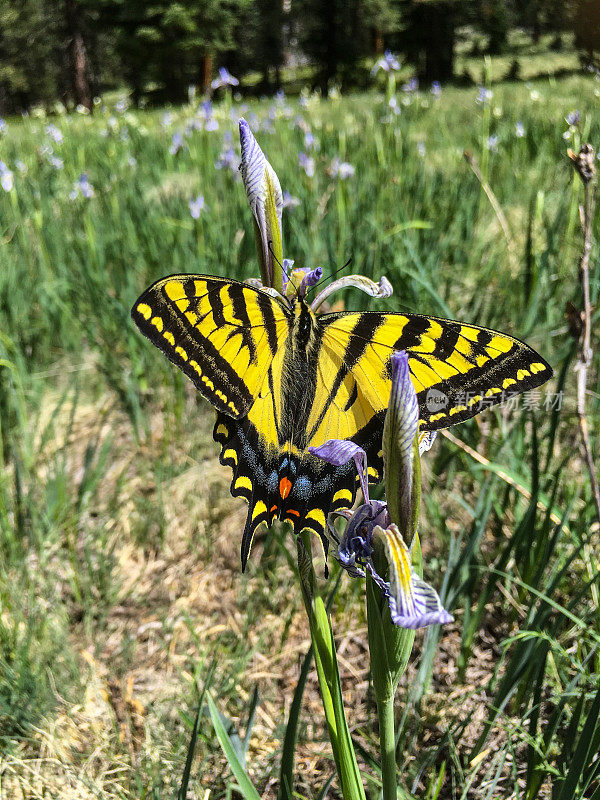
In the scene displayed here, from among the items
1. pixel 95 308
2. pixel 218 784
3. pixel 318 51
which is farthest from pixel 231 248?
pixel 318 51

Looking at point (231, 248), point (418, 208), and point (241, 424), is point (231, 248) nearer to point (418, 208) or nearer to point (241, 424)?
point (418, 208)

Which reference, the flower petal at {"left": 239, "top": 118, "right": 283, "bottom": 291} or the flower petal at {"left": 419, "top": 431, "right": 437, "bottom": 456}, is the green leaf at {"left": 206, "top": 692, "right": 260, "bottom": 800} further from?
the flower petal at {"left": 239, "top": 118, "right": 283, "bottom": 291}

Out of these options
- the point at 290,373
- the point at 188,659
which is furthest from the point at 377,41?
the point at 290,373

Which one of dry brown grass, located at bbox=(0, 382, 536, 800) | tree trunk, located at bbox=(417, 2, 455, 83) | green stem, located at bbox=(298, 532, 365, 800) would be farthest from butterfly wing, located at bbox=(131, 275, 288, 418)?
tree trunk, located at bbox=(417, 2, 455, 83)

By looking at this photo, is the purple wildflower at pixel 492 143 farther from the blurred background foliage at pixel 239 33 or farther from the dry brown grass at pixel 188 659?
the blurred background foliage at pixel 239 33

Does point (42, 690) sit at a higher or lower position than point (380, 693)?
lower

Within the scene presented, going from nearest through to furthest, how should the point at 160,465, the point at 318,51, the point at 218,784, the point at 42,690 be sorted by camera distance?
1. the point at 218,784
2. the point at 42,690
3. the point at 160,465
4. the point at 318,51

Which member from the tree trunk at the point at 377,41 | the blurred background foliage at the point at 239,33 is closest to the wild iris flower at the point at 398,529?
the blurred background foliage at the point at 239,33
